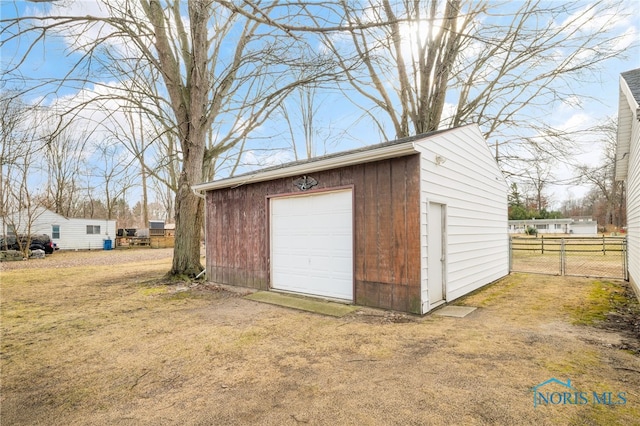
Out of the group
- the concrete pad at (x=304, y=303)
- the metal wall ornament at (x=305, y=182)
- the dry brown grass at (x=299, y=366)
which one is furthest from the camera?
→ the metal wall ornament at (x=305, y=182)

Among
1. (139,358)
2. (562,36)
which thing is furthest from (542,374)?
(562,36)

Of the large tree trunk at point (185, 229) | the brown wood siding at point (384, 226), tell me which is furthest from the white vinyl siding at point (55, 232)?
the brown wood siding at point (384, 226)

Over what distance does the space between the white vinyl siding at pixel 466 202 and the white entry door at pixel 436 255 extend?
13 centimetres

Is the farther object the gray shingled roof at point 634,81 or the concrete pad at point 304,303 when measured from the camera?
the concrete pad at point 304,303

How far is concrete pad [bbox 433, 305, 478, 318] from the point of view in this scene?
5012 millimetres

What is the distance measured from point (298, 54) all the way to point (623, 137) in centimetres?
764

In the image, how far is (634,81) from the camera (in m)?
5.08

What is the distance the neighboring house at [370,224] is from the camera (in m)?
5.03

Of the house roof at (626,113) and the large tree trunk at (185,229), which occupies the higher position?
the house roof at (626,113)

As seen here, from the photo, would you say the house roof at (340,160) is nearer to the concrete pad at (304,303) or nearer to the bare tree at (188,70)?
the bare tree at (188,70)

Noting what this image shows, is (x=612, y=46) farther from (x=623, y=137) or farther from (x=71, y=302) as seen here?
(x=71, y=302)

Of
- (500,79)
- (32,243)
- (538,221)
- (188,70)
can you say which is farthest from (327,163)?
(538,221)

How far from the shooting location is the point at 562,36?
9.93m

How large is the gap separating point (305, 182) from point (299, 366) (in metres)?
3.86
